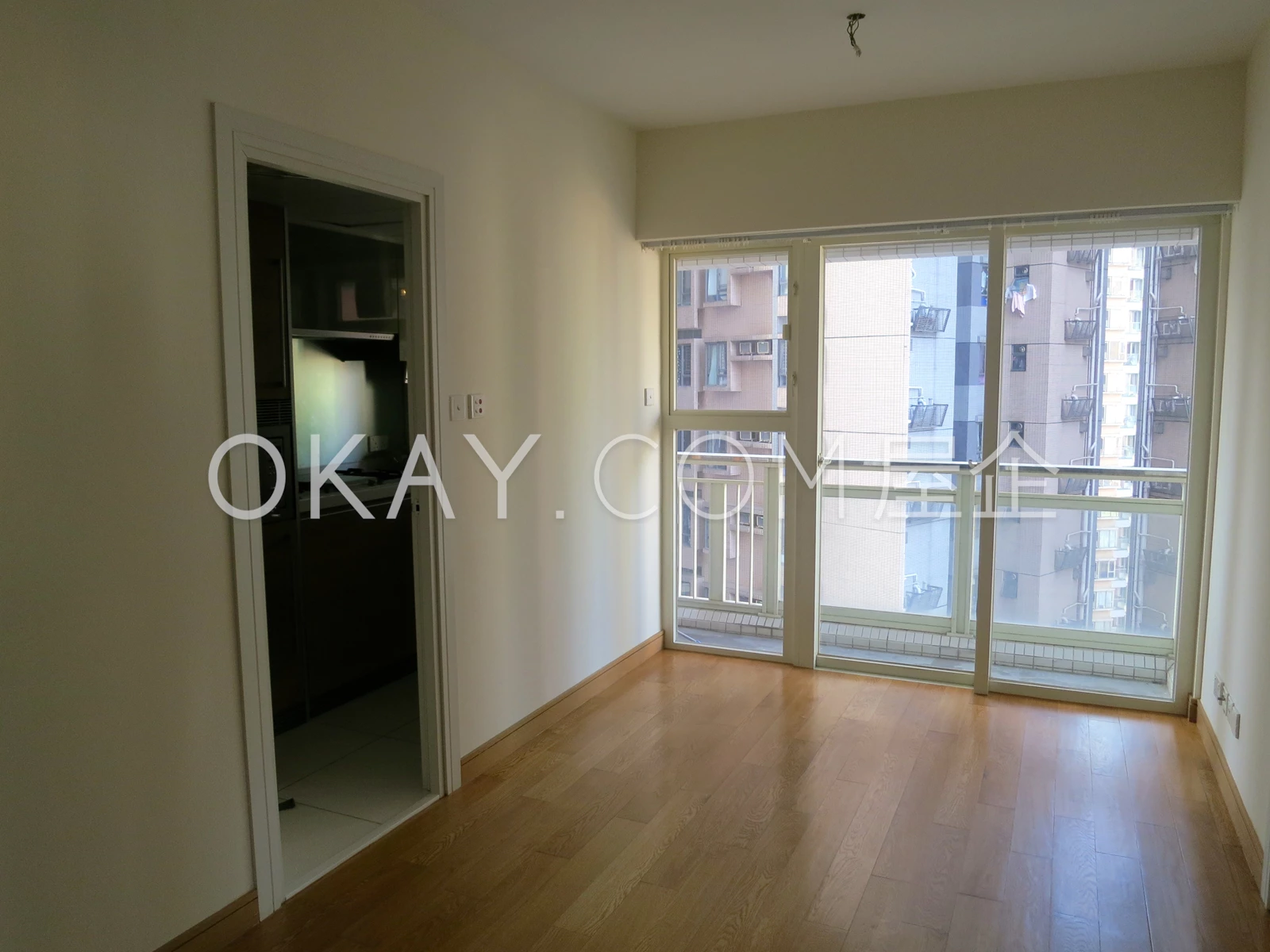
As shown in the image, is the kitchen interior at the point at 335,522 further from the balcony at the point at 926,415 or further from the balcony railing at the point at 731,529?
the balcony at the point at 926,415

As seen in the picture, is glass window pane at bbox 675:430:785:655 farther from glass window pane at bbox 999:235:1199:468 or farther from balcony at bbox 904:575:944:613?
glass window pane at bbox 999:235:1199:468

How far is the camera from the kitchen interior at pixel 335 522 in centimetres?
329

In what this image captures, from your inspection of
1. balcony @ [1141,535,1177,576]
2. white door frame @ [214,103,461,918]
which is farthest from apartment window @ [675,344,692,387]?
balcony @ [1141,535,1177,576]

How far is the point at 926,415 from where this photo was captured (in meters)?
4.20

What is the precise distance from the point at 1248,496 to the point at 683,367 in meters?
2.55

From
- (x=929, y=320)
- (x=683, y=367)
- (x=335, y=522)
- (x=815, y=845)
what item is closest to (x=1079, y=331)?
(x=929, y=320)

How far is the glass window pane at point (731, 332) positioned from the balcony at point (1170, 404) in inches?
63.2

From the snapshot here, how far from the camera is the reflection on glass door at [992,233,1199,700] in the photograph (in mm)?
3805

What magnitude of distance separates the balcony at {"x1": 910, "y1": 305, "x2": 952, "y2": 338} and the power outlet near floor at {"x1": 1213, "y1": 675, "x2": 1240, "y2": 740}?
1.81 metres

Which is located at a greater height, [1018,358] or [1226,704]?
[1018,358]

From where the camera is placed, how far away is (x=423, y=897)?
2547mm

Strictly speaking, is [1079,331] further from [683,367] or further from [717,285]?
[683,367]

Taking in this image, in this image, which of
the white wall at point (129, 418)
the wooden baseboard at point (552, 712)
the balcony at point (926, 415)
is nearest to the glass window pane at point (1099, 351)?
the balcony at point (926, 415)

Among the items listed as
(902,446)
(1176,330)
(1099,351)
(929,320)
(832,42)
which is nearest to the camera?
(832,42)
